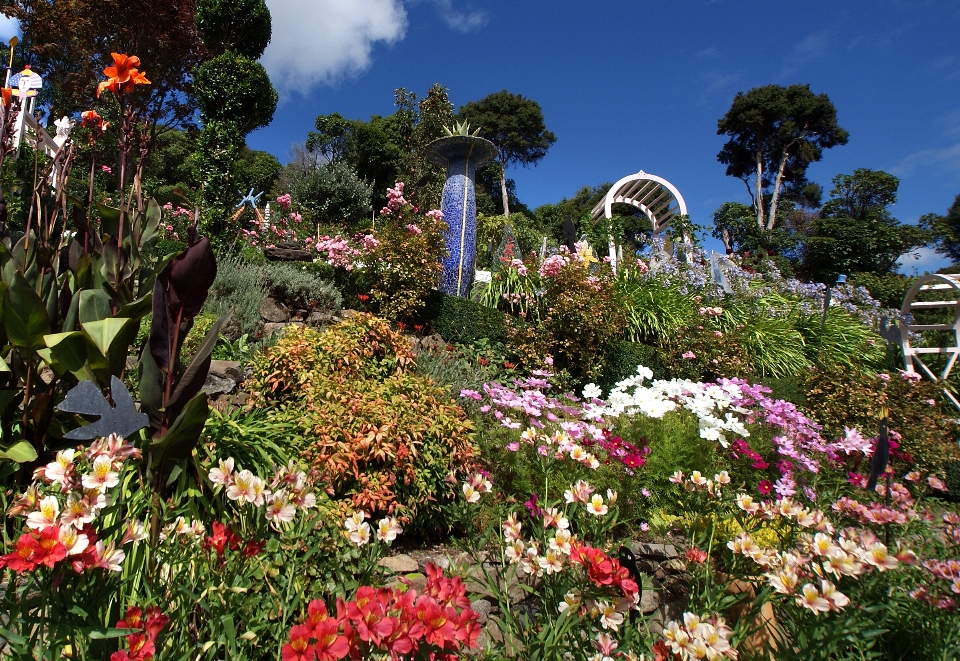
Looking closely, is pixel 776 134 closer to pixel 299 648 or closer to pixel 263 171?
pixel 263 171

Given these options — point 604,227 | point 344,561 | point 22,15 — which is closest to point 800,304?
point 604,227

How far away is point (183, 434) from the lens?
1396mm

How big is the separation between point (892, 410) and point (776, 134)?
107 feet

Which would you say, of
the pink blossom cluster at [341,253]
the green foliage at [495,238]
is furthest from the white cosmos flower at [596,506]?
the green foliage at [495,238]

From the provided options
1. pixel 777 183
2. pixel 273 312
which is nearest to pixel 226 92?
pixel 273 312

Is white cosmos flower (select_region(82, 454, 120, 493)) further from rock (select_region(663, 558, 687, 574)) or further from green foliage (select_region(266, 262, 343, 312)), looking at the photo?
green foliage (select_region(266, 262, 343, 312))

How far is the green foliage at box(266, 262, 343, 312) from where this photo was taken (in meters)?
5.04

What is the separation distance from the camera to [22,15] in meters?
13.1

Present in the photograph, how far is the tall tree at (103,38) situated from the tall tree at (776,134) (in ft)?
95.4

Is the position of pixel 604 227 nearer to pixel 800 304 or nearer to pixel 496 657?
pixel 800 304

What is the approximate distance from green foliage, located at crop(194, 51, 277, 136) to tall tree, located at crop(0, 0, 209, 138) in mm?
7386

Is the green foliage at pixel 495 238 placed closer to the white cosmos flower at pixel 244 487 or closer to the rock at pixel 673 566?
the rock at pixel 673 566

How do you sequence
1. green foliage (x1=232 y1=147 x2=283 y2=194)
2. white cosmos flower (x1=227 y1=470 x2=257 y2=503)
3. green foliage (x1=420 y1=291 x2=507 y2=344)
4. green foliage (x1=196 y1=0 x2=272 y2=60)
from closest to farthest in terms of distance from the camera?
white cosmos flower (x1=227 y1=470 x2=257 y2=503) → green foliage (x1=420 y1=291 x2=507 y2=344) → green foliage (x1=196 y1=0 x2=272 y2=60) → green foliage (x1=232 y1=147 x2=283 y2=194)

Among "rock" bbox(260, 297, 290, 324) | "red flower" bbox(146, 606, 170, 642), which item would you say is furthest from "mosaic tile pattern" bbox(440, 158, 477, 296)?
"red flower" bbox(146, 606, 170, 642)
